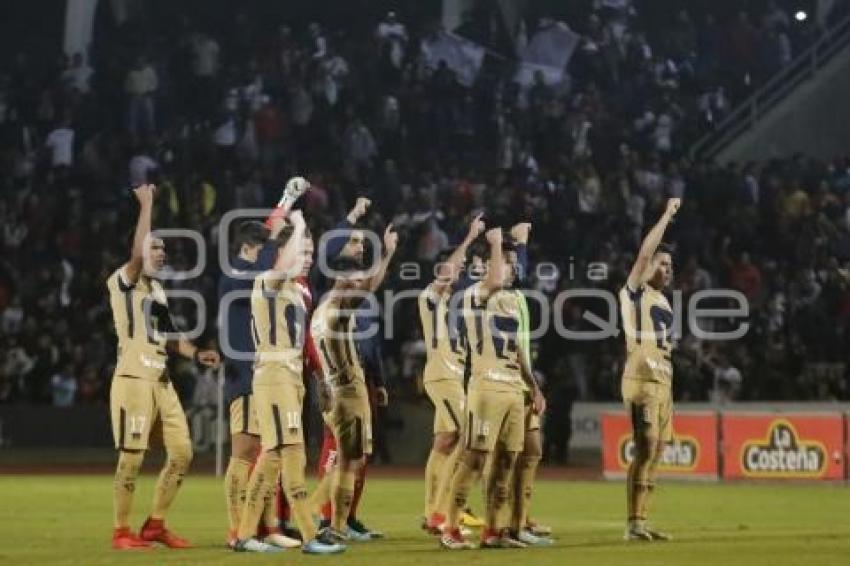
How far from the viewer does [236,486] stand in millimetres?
15719

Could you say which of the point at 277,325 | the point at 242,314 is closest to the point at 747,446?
the point at 242,314

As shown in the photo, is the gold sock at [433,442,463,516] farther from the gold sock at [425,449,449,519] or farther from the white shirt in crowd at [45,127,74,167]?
the white shirt in crowd at [45,127,74,167]

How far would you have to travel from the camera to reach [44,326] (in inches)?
1362

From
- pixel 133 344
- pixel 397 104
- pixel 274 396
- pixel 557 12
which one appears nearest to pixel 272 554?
pixel 274 396

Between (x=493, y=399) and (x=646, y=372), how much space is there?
6.14 ft

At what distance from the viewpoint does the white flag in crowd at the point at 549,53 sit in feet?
125

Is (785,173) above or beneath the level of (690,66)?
beneath

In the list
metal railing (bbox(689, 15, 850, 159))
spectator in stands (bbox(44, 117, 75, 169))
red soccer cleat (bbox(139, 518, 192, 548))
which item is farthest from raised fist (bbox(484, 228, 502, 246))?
spectator in stands (bbox(44, 117, 75, 169))

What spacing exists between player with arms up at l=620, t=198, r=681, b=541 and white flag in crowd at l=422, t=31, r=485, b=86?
70.5 feet

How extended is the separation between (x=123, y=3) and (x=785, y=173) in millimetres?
15508

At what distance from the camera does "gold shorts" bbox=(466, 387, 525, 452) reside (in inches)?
609

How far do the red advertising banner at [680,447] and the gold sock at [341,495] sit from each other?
1250 centimetres

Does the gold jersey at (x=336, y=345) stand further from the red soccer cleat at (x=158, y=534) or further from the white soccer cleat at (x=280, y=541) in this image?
the red soccer cleat at (x=158, y=534)

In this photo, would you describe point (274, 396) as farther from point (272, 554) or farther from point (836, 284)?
point (836, 284)
